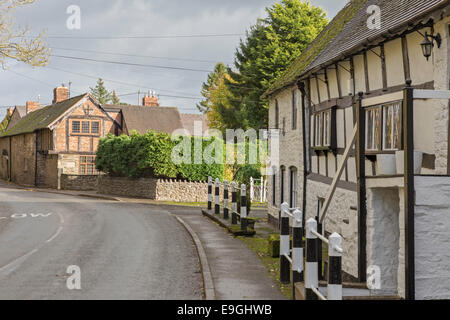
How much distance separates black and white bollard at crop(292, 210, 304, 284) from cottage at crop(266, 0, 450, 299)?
1250 mm

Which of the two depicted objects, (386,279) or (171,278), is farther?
(171,278)

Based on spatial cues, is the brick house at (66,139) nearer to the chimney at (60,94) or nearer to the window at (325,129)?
the chimney at (60,94)

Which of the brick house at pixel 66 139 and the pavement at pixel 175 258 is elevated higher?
the brick house at pixel 66 139

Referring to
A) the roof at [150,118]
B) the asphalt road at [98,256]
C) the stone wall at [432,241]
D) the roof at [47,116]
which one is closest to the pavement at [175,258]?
the asphalt road at [98,256]

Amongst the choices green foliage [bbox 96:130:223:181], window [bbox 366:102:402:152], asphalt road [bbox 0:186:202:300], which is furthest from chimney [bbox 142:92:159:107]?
window [bbox 366:102:402:152]

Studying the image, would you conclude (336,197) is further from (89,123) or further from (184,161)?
(89,123)

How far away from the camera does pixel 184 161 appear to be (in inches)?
1268

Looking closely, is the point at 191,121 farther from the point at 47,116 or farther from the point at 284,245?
the point at 284,245

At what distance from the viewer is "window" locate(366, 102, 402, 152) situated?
9266mm

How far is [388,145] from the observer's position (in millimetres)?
9570

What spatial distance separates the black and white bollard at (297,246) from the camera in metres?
8.16

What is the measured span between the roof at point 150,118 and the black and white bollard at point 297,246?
140 feet

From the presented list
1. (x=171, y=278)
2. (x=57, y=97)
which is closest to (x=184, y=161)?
(x=171, y=278)

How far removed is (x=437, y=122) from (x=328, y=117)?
5.90 metres
